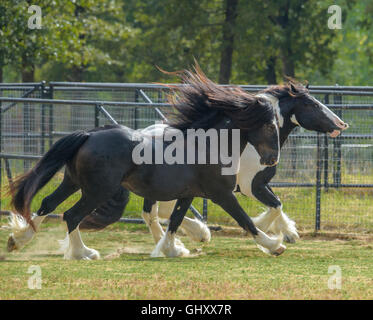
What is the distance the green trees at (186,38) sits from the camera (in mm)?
17484

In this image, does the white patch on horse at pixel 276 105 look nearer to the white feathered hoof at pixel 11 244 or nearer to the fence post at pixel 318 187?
the fence post at pixel 318 187

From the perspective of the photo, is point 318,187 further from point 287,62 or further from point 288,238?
point 287,62

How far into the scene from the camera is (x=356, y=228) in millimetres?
10945

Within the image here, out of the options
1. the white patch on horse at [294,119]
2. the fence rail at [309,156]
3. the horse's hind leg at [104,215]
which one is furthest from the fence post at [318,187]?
the horse's hind leg at [104,215]

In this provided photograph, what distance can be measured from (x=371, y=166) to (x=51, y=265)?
226 inches

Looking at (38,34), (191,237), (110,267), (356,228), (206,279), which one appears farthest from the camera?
(38,34)

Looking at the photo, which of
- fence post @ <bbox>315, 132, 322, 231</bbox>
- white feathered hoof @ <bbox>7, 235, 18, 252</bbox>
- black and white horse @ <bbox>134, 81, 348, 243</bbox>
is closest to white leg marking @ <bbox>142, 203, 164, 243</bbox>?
black and white horse @ <bbox>134, 81, 348, 243</bbox>

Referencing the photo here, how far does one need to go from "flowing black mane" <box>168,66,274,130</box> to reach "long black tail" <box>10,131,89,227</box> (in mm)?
1092

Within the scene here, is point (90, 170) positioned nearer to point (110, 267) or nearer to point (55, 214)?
point (110, 267)

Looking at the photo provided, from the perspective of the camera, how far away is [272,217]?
9547mm

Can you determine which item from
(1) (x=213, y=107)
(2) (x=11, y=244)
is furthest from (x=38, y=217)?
(1) (x=213, y=107)

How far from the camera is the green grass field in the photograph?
5.98 m

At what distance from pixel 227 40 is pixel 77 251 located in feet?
49.9
